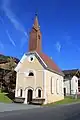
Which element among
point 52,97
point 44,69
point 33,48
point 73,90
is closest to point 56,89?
point 52,97

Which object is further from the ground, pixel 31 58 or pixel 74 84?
pixel 31 58

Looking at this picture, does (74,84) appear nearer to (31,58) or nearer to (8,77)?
(8,77)

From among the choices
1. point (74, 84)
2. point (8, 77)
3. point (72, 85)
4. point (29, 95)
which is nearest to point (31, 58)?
point (29, 95)

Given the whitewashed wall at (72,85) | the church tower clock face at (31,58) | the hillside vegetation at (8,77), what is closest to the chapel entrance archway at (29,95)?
the church tower clock face at (31,58)

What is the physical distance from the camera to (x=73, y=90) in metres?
70.0

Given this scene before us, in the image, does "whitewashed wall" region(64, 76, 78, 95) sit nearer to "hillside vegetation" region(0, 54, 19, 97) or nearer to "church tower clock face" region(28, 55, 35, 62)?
"hillside vegetation" region(0, 54, 19, 97)

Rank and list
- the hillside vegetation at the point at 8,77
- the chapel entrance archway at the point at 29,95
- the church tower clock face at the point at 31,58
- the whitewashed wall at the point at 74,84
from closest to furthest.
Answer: the chapel entrance archway at the point at 29,95 → the church tower clock face at the point at 31,58 → the hillside vegetation at the point at 8,77 → the whitewashed wall at the point at 74,84

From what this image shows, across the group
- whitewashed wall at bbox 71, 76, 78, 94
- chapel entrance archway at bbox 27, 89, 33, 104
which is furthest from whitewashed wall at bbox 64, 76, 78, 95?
chapel entrance archway at bbox 27, 89, 33, 104

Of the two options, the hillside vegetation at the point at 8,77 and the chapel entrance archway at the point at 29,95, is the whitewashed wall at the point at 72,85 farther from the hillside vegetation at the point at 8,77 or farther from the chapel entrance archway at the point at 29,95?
the chapel entrance archway at the point at 29,95

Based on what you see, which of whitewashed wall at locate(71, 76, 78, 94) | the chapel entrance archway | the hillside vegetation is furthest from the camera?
whitewashed wall at locate(71, 76, 78, 94)

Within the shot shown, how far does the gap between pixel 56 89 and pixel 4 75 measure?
1632 cm

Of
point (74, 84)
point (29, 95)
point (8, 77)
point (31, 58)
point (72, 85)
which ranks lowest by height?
point (29, 95)

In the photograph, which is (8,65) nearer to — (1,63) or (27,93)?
(1,63)

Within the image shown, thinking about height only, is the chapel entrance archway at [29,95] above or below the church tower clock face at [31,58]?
below
